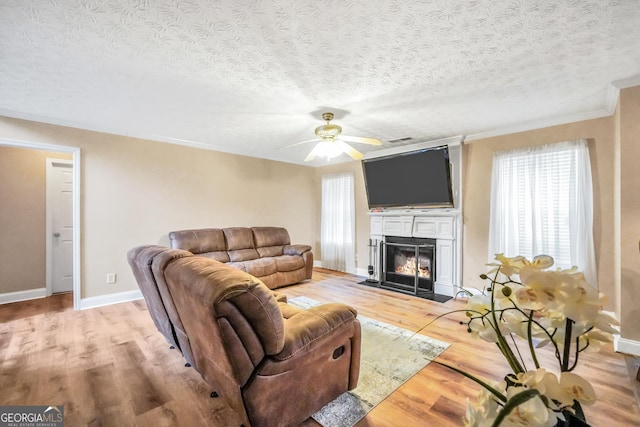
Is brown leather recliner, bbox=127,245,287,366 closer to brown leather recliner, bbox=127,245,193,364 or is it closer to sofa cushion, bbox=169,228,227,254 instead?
brown leather recliner, bbox=127,245,193,364

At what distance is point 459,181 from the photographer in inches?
160

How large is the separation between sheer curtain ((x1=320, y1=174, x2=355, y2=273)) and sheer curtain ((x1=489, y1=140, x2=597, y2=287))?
258 cm

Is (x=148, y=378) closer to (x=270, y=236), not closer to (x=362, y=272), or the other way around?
(x=270, y=236)

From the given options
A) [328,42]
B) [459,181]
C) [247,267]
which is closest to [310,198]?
[247,267]

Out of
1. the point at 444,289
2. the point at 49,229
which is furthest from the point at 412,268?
the point at 49,229

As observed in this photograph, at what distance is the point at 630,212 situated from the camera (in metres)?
2.41

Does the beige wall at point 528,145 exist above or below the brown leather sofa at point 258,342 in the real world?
above

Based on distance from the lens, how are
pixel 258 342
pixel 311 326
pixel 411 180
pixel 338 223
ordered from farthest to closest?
pixel 338 223, pixel 411 180, pixel 311 326, pixel 258 342

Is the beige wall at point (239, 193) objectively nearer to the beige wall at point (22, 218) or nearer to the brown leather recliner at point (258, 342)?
the beige wall at point (22, 218)

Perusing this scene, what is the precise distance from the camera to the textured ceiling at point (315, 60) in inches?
63.3

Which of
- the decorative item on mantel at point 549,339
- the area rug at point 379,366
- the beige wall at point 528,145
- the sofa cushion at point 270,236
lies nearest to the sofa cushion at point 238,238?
the sofa cushion at point 270,236

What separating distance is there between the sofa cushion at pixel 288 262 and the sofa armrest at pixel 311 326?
289cm

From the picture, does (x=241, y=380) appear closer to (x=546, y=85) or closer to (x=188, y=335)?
(x=188, y=335)

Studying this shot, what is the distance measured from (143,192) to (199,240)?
3.53ft
